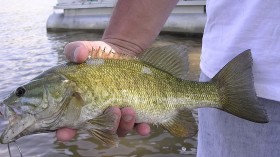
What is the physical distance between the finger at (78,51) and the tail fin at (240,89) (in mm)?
581

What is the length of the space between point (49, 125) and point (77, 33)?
49.5ft

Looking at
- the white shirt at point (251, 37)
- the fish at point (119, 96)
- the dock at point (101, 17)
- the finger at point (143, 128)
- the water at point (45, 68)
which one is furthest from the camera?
the dock at point (101, 17)

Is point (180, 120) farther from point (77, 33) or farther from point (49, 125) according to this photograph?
point (77, 33)

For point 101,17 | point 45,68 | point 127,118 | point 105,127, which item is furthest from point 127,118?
point 101,17

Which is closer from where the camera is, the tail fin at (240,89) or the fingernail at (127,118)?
the tail fin at (240,89)

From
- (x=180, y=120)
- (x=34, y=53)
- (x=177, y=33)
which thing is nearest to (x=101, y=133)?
(x=180, y=120)

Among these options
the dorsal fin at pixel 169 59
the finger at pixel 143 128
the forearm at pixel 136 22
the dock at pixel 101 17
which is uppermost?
the dock at pixel 101 17

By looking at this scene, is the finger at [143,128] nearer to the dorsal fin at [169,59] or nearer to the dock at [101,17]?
the dorsal fin at [169,59]

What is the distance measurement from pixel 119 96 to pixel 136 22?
41cm

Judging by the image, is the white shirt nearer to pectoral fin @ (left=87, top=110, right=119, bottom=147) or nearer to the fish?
the fish

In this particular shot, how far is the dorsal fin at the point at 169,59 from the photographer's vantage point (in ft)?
6.41

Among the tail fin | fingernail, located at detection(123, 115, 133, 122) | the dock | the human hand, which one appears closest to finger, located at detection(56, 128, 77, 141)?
the human hand

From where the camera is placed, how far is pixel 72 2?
17.7m

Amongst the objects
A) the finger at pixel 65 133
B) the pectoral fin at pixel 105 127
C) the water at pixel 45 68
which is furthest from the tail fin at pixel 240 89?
the water at pixel 45 68
